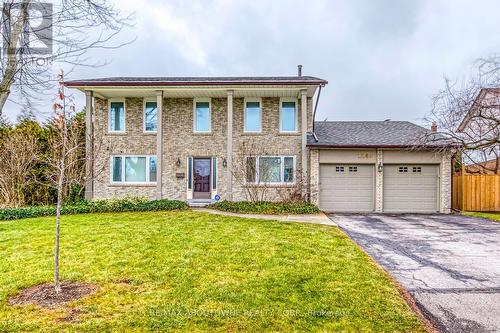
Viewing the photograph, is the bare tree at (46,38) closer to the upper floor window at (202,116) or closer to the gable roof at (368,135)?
the gable roof at (368,135)

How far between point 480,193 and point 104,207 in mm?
16431

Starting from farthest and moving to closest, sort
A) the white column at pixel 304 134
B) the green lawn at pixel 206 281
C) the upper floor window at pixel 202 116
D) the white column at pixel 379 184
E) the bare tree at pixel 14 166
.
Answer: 1. the upper floor window at pixel 202 116
2. the white column at pixel 379 184
3. the white column at pixel 304 134
4. the bare tree at pixel 14 166
5. the green lawn at pixel 206 281

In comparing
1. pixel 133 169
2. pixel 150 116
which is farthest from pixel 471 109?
pixel 133 169

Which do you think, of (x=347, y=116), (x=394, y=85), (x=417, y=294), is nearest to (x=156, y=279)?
(x=417, y=294)

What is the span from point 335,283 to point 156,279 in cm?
275

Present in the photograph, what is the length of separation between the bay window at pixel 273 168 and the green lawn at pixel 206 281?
5896 mm

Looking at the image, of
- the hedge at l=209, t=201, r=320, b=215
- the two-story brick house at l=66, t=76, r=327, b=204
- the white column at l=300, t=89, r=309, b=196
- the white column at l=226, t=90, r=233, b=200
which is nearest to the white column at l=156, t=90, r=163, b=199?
the two-story brick house at l=66, t=76, r=327, b=204

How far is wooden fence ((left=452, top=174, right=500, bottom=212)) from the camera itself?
47.5 ft

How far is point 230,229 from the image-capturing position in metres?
8.82

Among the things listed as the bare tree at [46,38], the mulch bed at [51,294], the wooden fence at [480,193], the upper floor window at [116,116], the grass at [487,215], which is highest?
the upper floor window at [116,116]

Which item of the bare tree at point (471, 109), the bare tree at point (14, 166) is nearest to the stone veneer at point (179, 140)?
the bare tree at point (14, 166)

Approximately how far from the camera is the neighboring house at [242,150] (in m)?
14.2

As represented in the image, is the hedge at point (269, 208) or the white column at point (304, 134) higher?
the white column at point (304, 134)

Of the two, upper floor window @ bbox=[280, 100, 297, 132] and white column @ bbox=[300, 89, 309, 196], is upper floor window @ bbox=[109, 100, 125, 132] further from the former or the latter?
white column @ bbox=[300, 89, 309, 196]
